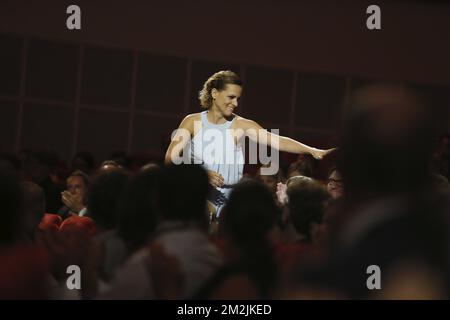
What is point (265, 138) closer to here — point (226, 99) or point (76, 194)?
point (226, 99)

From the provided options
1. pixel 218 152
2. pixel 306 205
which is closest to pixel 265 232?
pixel 306 205

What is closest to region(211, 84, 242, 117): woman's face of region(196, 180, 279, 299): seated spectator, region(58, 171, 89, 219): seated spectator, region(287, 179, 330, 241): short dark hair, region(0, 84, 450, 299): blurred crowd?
region(0, 84, 450, 299): blurred crowd

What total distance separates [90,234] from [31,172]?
283 centimetres

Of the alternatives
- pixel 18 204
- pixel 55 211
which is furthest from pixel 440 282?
pixel 55 211

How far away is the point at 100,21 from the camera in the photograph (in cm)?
1145

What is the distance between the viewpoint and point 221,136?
5.44 m

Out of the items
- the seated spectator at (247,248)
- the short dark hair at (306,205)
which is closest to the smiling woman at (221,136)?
the short dark hair at (306,205)

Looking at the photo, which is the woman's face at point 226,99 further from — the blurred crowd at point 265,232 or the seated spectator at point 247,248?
the seated spectator at point 247,248

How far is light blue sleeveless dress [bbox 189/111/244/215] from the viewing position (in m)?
5.39

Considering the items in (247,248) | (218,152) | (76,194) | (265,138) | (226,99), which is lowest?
(247,248)

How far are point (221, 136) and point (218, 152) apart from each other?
0.10 metres
